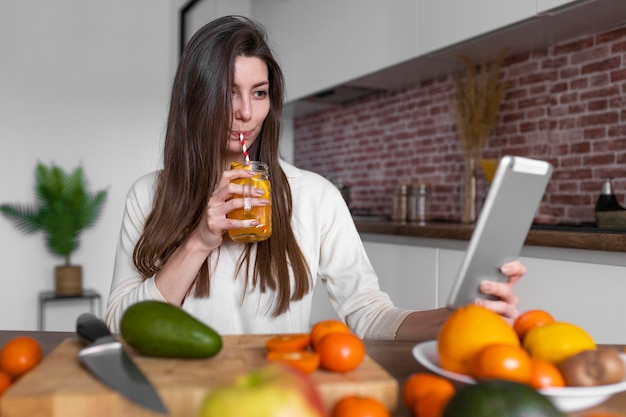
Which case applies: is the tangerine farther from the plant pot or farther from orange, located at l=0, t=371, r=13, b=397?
the plant pot

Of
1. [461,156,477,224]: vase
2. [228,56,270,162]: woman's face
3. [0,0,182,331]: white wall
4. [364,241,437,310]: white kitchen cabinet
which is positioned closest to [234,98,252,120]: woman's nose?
[228,56,270,162]: woman's face

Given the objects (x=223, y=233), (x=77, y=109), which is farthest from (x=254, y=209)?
A: (x=77, y=109)

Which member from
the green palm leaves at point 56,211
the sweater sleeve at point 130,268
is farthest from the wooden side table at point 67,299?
the sweater sleeve at point 130,268

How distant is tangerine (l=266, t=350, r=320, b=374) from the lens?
710mm

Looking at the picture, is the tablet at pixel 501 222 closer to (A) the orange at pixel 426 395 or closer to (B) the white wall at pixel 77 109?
(A) the orange at pixel 426 395

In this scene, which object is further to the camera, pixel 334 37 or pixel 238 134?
pixel 334 37

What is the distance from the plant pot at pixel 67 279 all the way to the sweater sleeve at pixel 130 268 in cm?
359

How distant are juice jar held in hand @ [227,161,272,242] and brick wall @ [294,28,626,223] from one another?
1.81 meters

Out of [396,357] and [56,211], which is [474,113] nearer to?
[396,357]

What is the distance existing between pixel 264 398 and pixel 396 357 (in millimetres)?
491

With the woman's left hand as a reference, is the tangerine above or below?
below

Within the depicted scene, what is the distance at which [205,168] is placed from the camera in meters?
1.56

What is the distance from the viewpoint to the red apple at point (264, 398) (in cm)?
46

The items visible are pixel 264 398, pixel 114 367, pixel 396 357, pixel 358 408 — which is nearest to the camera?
pixel 264 398
